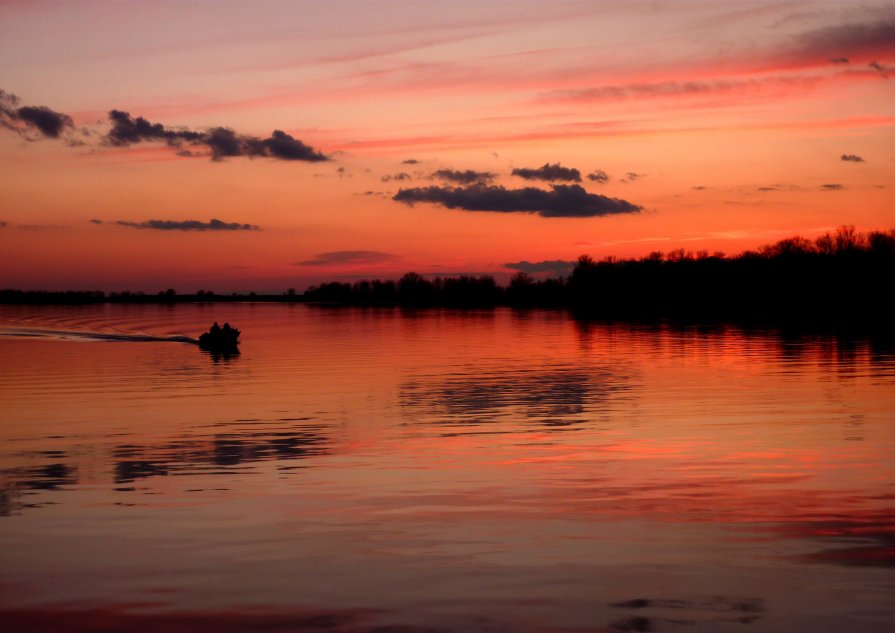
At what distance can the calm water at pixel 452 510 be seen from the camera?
36.8 ft

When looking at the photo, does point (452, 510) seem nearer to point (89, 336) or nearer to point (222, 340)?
point (222, 340)

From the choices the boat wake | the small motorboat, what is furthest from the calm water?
the boat wake

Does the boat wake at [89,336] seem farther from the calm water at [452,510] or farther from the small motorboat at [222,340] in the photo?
the calm water at [452,510]

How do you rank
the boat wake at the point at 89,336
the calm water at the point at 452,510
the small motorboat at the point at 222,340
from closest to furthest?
1. the calm water at the point at 452,510
2. the small motorboat at the point at 222,340
3. the boat wake at the point at 89,336

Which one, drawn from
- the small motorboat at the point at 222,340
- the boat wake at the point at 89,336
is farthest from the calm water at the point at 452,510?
the boat wake at the point at 89,336

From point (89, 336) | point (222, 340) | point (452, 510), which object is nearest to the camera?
point (452, 510)

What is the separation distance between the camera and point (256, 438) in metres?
26.1

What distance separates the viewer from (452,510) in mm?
16422

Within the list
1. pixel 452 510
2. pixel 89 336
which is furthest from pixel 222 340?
pixel 452 510

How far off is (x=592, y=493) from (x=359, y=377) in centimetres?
3063

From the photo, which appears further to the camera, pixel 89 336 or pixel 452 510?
pixel 89 336

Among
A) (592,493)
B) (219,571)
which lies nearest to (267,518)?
(219,571)

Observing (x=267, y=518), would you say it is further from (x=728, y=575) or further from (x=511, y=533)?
(x=728, y=575)

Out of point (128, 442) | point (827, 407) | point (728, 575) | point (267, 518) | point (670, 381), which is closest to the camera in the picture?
point (728, 575)
